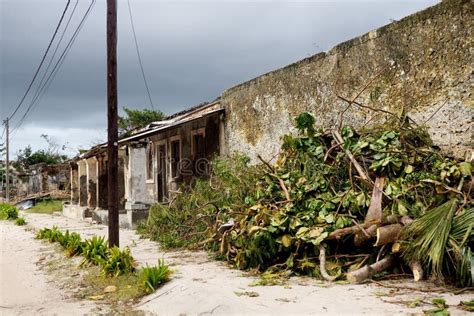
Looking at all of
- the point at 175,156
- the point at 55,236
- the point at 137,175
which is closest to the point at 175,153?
the point at 175,156

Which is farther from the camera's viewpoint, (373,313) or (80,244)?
(80,244)

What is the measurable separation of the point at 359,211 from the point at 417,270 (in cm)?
117

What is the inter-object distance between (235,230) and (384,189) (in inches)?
90.8

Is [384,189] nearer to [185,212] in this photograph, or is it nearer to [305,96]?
[305,96]

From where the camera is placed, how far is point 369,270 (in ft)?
18.4

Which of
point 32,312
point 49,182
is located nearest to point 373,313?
point 32,312

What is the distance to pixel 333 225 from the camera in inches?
243

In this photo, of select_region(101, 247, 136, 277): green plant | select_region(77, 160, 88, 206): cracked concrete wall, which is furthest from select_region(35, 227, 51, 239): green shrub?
select_region(77, 160, 88, 206): cracked concrete wall

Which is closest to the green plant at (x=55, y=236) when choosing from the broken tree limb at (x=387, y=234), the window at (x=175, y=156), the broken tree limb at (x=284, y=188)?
the window at (x=175, y=156)

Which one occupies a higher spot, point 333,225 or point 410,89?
point 410,89

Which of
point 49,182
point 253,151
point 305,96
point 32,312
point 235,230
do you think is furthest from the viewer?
point 49,182

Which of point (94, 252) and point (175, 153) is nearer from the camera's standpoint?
point (94, 252)

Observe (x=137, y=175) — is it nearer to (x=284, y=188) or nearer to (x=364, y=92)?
(x=284, y=188)

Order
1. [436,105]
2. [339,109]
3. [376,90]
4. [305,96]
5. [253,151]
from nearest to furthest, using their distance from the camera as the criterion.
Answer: [436,105] < [376,90] < [339,109] < [305,96] < [253,151]
